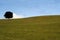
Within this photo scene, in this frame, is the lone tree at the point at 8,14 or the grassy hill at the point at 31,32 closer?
the grassy hill at the point at 31,32

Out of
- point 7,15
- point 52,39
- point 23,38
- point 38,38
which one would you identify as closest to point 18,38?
point 23,38

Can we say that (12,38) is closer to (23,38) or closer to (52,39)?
(23,38)

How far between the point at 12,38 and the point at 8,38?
0.53 metres

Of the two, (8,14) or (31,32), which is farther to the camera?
(8,14)

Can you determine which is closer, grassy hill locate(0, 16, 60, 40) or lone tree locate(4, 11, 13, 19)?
grassy hill locate(0, 16, 60, 40)

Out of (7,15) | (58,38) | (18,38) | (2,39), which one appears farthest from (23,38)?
(7,15)

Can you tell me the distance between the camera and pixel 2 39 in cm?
2845

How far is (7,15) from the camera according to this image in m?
68.8

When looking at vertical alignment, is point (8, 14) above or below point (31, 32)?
above

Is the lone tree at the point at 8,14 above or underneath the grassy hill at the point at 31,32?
above

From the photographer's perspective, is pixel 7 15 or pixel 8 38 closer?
pixel 8 38

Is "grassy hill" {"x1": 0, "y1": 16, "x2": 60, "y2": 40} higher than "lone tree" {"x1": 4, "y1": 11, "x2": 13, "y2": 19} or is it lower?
lower

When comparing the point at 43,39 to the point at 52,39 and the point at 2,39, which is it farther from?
the point at 2,39

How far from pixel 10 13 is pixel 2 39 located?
4132 centimetres
